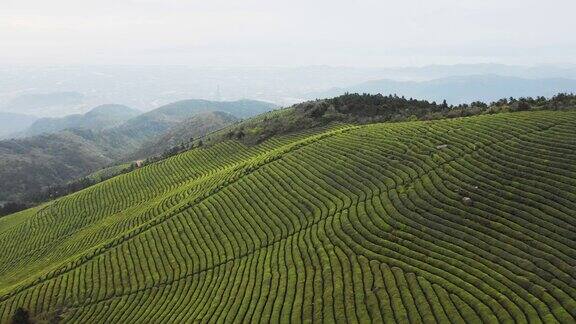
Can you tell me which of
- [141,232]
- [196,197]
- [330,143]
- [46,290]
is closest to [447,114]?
[330,143]

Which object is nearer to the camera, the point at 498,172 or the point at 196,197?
the point at 498,172

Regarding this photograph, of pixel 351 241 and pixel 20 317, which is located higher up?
pixel 351 241

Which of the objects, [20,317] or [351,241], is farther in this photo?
[20,317]

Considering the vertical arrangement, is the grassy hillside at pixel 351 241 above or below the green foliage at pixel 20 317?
above

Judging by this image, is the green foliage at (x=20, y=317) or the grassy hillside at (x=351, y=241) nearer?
the grassy hillside at (x=351, y=241)

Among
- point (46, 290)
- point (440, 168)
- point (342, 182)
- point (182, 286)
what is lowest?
point (46, 290)

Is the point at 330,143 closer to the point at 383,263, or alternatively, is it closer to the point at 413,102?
the point at 383,263

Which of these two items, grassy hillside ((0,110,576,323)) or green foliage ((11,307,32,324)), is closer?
grassy hillside ((0,110,576,323))

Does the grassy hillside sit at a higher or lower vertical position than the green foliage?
higher
